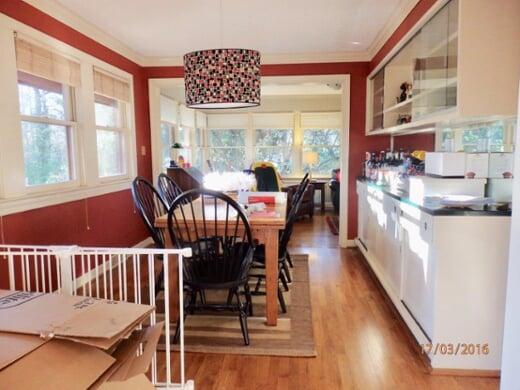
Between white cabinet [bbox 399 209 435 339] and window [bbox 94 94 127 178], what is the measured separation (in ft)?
9.98

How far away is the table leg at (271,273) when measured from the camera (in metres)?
2.47

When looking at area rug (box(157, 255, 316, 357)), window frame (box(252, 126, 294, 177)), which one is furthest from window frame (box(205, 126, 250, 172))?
area rug (box(157, 255, 316, 357))

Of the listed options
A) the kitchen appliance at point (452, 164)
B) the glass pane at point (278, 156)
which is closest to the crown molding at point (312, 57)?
the kitchen appliance at point (452, 164)

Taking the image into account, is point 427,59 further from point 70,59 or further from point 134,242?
point 134,242

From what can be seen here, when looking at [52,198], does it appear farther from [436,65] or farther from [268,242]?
[436,65]

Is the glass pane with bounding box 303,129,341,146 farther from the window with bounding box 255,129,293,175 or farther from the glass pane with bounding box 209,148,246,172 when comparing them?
the glass pane with bounding box 209,148,246,172

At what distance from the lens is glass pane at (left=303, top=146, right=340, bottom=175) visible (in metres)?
7.94

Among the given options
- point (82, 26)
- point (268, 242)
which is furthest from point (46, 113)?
point (268, 242)

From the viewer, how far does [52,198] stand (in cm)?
299

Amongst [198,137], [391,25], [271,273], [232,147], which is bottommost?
[271,273]

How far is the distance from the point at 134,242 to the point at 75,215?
4.26ft

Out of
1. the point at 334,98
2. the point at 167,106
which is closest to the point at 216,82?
the point at 167,106

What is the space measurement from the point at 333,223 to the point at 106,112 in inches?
153

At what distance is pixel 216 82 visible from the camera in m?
2.47
